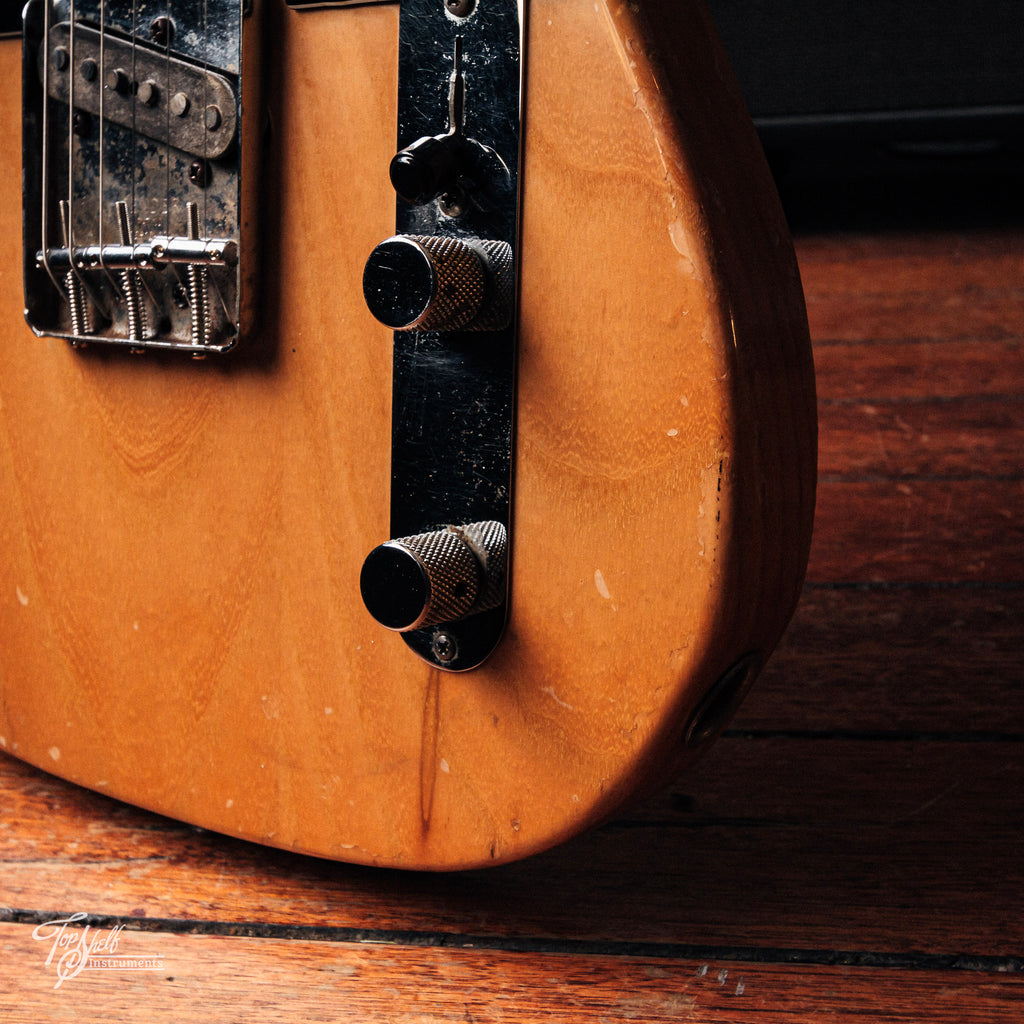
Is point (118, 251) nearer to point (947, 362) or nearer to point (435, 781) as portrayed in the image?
point (435, 781)

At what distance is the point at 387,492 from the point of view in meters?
0.45

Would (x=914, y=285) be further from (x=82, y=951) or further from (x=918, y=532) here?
(x=82, y=951)

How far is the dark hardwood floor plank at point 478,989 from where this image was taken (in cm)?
40

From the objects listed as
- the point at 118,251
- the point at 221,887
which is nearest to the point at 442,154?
the point at 118,251

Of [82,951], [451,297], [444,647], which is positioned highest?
[451,297]

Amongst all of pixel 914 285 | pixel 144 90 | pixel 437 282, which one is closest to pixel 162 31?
pixel 144 90

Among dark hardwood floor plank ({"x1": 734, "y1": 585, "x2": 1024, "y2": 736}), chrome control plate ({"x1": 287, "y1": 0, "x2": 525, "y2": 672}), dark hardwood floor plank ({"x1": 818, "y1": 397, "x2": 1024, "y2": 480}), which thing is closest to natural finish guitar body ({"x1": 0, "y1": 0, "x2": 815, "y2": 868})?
chrome control plate ({"x1": 287, "y1": 0, "x2": 525, "y2": 672})

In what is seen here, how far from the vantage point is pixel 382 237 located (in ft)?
1.44

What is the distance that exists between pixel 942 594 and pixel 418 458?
57 centimetres

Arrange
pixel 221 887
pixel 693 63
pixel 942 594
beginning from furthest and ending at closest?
pixel 942 594 < pixel 221 887 < pixel 693 63

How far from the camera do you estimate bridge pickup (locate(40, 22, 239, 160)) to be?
46 cm

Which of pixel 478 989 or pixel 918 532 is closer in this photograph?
pixel 478 989

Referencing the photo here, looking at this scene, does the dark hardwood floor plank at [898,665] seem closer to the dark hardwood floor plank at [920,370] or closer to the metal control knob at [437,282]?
the metal control knob at [437,282]

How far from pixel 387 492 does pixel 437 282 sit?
0.10 meters
